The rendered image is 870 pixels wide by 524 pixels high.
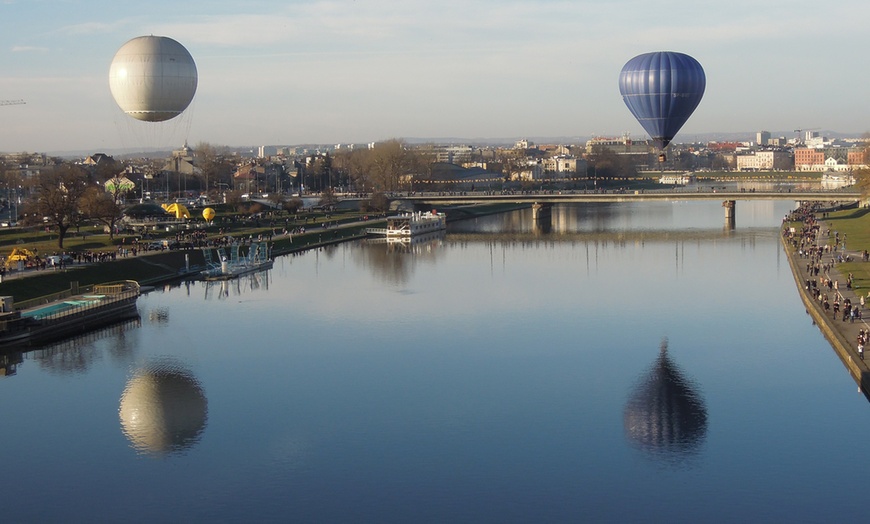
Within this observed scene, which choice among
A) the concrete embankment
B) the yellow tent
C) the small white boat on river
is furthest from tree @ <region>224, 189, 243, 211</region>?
the concrete embankment

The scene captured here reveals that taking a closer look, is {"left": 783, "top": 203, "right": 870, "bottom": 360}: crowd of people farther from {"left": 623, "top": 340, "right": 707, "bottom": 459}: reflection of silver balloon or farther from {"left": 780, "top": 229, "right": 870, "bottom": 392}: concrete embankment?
{"left": 623, "top": 340, "right": 707, "bottom": 459}: reflection of silver balloon

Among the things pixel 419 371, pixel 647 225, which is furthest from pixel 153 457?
pixel 647 225

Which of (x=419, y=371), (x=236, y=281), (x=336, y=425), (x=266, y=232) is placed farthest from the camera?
(x=266, y=232)

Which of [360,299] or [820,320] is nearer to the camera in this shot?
[820,320]

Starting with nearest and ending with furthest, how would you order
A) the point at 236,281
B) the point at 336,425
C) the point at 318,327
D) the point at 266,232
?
the point at 336,425, the point at 318,327, the point at 236,281, the point at 266,232

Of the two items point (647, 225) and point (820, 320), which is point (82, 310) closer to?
point (820, 320)

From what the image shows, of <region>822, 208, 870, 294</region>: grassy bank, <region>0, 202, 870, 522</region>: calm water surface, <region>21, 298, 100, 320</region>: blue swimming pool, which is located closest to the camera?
<region>0, 202, 870, 522</region>: calm water surface

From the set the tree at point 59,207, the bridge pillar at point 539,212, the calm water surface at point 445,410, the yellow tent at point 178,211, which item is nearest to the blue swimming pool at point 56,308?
the calm water surface at point 445,410
